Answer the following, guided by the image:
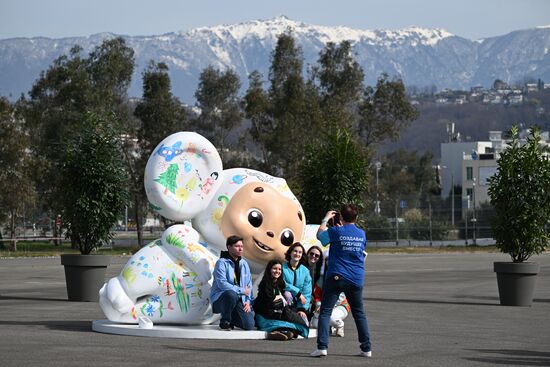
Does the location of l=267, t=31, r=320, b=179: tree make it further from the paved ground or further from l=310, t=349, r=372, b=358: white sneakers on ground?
l=310, t=349, r=372, b=358: white sneakers on ground

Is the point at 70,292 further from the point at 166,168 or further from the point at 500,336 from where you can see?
the point at 500,336

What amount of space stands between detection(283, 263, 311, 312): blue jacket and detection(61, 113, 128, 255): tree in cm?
797

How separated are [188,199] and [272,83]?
53.4m

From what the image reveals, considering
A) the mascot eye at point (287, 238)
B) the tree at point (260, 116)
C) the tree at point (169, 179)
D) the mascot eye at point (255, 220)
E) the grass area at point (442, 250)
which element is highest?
the tree at point (260, 116)

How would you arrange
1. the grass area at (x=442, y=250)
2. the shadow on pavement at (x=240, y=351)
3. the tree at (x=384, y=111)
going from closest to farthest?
the shadow on pavement at (x=240, y=351)
the grass area at (x=442, y=250)
the tree at (x=384, y=111)

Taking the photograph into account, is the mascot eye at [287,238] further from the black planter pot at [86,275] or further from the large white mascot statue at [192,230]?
the black planter pot at [86,275]

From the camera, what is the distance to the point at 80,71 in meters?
65.4

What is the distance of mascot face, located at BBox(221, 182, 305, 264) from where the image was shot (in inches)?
649

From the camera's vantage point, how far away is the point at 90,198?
2319cm

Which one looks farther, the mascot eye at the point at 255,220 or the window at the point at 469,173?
the window at the point at 469,173

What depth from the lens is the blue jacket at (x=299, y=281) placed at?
15922mm

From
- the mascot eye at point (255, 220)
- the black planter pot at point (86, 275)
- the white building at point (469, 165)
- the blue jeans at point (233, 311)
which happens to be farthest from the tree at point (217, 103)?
the blue jeans at point (233, 311)

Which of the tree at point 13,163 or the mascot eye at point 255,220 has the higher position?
the tree at point 13,163

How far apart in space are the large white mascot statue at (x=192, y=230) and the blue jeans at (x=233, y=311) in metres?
0.52
